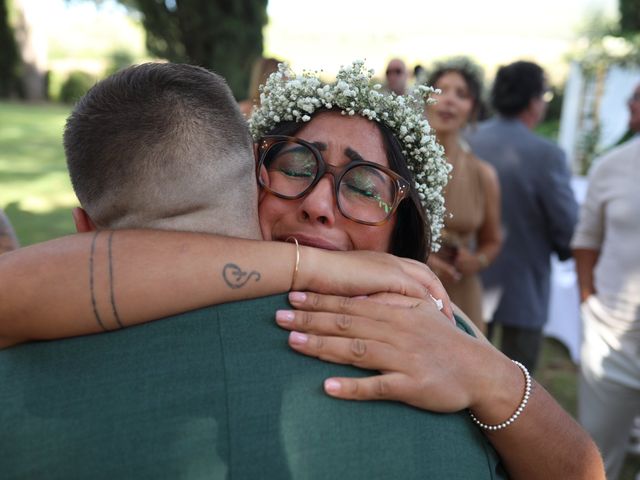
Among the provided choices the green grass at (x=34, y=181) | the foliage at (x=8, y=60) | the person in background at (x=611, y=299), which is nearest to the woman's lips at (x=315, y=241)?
the person in background at (x=611, y=299)

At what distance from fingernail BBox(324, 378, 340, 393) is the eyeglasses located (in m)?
0.77

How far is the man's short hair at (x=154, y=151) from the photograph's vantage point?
125 cm

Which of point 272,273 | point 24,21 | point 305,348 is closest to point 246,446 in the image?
point 305,348

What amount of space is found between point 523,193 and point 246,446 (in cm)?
436

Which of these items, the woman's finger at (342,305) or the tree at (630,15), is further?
the tree at (630,15)

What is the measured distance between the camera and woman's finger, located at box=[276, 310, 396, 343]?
4.14 ft

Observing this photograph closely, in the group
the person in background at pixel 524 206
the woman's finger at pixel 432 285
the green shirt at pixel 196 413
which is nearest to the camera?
the green shirt at pixel 196 413

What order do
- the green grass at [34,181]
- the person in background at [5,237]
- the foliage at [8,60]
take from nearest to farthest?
the person in background at [5,237]
the green grass at [34,181]
the foliage at [8,60]

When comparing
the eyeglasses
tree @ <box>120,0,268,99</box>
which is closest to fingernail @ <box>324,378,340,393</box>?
the eyeglasses

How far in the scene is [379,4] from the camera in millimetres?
59125

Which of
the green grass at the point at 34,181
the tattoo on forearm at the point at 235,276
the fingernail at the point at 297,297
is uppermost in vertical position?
the tattoo on forearm at the point at 235,276

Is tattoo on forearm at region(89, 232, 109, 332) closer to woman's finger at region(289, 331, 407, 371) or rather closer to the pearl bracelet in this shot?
woman's finger at region(289, 331, 407, 371)

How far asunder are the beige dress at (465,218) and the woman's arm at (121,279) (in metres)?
3.19

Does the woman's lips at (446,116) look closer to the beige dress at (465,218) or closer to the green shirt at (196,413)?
the beige dress at (465,218)
